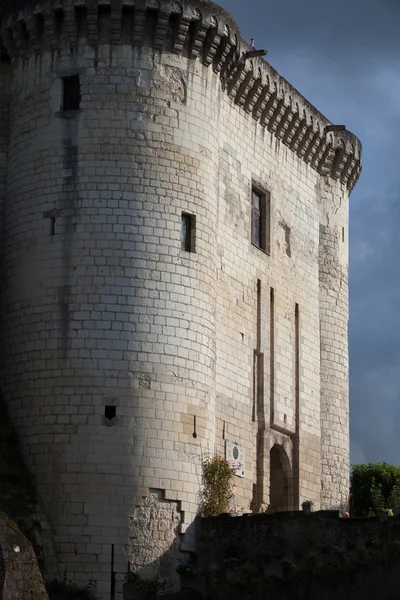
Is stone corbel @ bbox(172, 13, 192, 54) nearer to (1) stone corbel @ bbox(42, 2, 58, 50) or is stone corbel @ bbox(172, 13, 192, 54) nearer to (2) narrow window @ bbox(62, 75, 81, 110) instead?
(2) narrow window @ bbox(62, 75, 81, 110)

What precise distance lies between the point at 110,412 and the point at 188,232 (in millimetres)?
4175

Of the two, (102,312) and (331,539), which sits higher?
(102,312)

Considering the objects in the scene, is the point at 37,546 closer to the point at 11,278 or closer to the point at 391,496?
the point at 11,278

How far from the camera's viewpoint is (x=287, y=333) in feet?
99.8

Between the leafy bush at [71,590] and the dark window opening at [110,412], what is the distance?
123 inches

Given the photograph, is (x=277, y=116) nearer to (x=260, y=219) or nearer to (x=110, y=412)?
(x=260, y=219)

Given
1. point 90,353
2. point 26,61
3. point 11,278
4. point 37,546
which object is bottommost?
point 37,546

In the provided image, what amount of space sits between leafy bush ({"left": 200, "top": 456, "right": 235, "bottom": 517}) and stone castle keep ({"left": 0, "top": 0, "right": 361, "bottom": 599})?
0.35 metres

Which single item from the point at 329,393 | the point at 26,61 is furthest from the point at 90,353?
the point at 329,393

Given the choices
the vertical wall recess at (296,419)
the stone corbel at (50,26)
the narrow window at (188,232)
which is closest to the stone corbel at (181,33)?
the stone corbel at (50,26)

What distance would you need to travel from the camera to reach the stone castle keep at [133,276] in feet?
76.9

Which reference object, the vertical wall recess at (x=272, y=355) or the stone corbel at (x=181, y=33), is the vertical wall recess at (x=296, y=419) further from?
the stone corbel at (x=181, y=33)

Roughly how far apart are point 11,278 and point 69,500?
4751 mm

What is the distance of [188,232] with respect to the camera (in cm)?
2558
